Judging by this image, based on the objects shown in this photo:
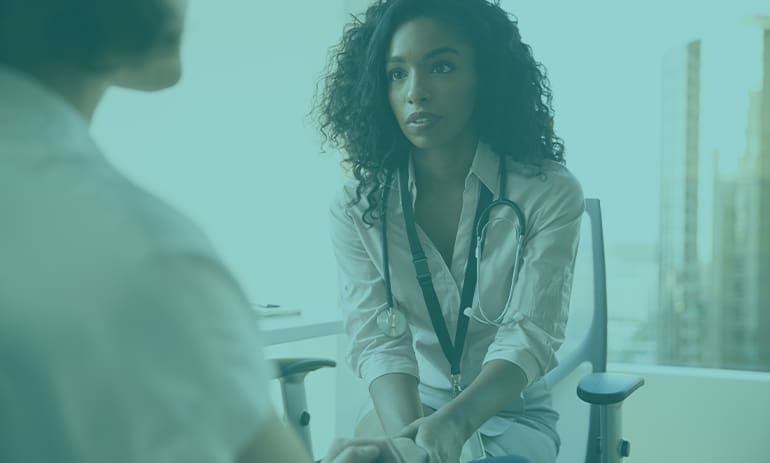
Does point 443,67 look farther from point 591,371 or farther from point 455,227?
point 591,371

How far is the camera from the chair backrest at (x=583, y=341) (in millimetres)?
1569

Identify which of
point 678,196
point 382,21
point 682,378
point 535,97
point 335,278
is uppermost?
point 382,21

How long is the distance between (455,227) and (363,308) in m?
0.23

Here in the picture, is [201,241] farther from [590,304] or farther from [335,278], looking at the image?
[335,278]

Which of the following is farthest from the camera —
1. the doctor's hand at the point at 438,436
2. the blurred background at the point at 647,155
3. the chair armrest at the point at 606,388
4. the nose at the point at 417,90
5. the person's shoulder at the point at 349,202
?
the blurred background at the point at 647,155

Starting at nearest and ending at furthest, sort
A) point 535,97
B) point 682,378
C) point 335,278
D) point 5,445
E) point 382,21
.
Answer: point 5,445 → point 382,21 → point 535,97 → point 682,378 → point 335,278

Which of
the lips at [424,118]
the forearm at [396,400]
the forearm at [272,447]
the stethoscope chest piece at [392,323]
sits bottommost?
the forearm at [396,400]

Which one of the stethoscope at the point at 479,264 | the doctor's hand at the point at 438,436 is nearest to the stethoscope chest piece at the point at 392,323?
the stethoscope at the point at 479,264

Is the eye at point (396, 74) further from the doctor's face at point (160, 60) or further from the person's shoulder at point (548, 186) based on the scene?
the doctor's face at point (160, 60)

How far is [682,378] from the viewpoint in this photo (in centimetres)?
242

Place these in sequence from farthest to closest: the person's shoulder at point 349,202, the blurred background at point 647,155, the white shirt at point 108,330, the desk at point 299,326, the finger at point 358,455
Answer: the blurred background at point 647,155, the desk at point 299,326, the person's shoulder at point 349,202, the finger at point 358,455, the white shirt at point 108,330

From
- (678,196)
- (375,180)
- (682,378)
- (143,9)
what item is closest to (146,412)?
(143,9)

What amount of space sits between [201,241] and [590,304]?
1416mm

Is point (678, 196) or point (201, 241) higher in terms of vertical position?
point (201, 241)
